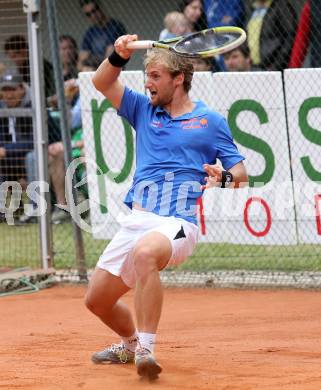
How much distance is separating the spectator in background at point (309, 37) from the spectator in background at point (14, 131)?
2.93 meters

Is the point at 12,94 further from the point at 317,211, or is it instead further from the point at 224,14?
the point at 317,211

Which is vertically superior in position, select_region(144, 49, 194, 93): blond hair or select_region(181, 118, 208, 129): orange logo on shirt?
select_region(144, 49, 194, 93): blond hair

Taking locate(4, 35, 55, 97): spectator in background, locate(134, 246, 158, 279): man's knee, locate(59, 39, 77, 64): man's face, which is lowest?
locate(134, 246, 158, 279): man's knee

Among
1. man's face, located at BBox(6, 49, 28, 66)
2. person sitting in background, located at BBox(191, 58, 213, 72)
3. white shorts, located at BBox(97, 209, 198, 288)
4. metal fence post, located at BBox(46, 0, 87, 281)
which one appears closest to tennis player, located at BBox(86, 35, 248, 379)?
white shorts, located at BBox(97, 209, 198, 288)

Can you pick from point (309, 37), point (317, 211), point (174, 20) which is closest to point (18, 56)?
point (174, 20)

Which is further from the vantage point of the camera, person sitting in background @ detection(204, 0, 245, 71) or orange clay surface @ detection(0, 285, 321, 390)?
person sitting in background @ detection(204, 0, 245, 71)

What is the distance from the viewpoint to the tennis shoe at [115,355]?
20.7ft

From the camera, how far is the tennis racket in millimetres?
5941

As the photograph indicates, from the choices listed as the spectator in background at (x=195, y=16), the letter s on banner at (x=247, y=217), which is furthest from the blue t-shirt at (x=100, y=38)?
the letter s on banner at (x=247, y=217)

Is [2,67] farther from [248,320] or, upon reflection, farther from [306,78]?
[248,320]

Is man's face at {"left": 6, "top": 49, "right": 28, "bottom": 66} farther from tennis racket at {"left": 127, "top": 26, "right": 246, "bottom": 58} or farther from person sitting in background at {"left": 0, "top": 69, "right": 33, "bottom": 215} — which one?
tennis racket at {"left": 127, "top": 26, "right": 246, "bottom": 58}

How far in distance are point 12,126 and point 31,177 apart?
875 mm

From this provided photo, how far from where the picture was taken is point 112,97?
629 centimetres

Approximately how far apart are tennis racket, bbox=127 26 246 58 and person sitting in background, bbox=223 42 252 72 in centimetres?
499
